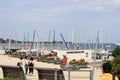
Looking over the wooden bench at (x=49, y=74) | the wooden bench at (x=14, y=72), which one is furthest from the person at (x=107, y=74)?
→ the wooden bench at (x=14, y=72)

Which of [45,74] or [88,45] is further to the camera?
[88,45]

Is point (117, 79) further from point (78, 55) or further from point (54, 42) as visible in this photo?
point (54, 42)

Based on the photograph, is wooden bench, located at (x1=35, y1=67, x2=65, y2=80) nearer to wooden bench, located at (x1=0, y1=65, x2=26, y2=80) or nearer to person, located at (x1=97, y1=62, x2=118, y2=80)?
wooden bench, located at (x1=0, y1=65, x2=26, y2=80)

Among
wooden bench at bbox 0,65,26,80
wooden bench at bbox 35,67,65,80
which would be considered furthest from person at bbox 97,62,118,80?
wooden bench at bbox 0,65,26,80

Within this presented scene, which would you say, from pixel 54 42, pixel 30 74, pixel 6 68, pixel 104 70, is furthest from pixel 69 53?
pixel 54 42

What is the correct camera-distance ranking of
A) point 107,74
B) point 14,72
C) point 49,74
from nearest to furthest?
point 107,74 < point 49,74 < point 14,72

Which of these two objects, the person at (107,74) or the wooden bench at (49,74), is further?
the wooden bench at (49,74)

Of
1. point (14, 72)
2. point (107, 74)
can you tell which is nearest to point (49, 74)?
point (14, 72)

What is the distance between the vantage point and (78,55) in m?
54.8

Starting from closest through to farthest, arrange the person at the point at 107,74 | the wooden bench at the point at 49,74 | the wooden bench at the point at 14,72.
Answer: the person at the point at 107,74, the wooden bench at the point at 49,74, the wooden bench at the point at 14,72

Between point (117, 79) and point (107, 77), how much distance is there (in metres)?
0.18

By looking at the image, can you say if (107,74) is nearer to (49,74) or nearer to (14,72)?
(49,74)

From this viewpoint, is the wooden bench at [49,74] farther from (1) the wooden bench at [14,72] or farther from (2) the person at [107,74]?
(2) the person at [107,74]

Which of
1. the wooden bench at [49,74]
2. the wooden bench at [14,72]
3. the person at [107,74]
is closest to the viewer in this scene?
the person at [107,74]
